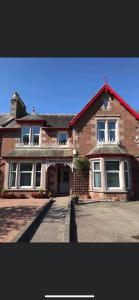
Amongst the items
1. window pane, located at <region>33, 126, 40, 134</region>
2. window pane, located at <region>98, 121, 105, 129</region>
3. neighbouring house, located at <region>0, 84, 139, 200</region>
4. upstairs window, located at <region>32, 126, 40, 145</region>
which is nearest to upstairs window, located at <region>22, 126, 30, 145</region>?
neighbouring house, located at <region>0, 84, 139, 200</region>

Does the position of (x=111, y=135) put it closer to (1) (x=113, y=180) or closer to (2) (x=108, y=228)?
(1) (x=113, y=180)

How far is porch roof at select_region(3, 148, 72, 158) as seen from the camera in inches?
738

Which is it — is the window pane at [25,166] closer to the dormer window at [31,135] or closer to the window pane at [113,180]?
the dormer window at [31,135]

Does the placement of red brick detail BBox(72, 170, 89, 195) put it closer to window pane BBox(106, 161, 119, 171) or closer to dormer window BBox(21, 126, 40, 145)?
window pane BBox(106, 161, 119, 171)

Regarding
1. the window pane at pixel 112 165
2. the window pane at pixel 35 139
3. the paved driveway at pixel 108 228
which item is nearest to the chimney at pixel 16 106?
the window pane at pixel 35 139

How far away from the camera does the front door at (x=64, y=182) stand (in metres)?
20.5

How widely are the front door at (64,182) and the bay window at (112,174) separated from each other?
16.6 ft

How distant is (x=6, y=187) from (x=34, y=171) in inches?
111

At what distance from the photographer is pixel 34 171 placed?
1878 centimetres

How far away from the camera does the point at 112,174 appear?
56.2ft

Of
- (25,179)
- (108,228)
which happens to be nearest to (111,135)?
(25,179)

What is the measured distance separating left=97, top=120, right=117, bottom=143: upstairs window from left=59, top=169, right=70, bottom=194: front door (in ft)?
16.0
